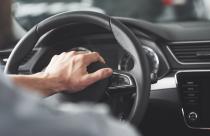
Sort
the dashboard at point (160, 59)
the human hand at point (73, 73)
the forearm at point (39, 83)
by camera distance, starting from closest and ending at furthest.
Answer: the forearm at point (39, 83) → the human hand at point (73, 73) → the dashboard at point (160, 59)

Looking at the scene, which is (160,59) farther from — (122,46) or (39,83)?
(39,83)

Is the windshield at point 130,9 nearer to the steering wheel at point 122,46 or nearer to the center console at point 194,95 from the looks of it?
the center console at point 194,95

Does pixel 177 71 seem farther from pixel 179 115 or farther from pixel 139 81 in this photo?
pixel 139 81

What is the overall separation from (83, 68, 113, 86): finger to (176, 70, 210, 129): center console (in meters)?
0.66

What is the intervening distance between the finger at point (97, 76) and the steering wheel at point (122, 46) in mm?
37

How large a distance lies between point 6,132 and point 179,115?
1.89 m

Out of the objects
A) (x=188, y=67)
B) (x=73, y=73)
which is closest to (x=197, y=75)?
(x=188, y=67)

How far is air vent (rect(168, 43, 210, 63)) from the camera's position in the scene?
2479mm

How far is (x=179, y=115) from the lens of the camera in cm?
247

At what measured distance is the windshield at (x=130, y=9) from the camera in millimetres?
3338

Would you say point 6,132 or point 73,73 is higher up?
point 6,132

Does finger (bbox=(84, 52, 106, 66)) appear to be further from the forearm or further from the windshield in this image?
the windshield

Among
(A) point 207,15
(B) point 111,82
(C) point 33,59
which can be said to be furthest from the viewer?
(A) point 207,15

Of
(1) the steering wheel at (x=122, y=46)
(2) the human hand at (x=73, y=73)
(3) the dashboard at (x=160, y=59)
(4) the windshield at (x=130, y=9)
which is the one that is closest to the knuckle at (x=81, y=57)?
(2) the human hand at (x=73, y=73)
